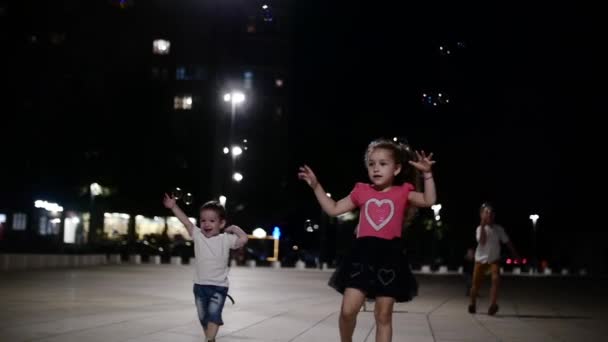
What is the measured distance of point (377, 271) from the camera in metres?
7.00

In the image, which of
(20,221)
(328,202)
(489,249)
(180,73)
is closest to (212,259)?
(328,202)

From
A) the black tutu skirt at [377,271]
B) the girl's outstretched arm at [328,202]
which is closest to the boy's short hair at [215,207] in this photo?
the girl's outstretched arm at [328,202]

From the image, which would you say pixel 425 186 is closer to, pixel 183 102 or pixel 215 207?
pixel 215 207

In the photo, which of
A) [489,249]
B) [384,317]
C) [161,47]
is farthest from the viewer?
[161,47]

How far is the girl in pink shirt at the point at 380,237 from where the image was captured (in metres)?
7.00

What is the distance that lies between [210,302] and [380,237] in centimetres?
248

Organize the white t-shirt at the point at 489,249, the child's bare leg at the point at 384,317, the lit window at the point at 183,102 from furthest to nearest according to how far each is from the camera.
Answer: the lit window at the point at 183,102 < the white t-shirt at the point at 489,249 < the child's bare leg at the point at 384,317

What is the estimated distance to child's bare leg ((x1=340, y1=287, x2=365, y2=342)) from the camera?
701 cm

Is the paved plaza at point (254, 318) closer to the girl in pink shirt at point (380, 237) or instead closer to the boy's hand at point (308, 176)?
the girl in pink shirt at point (380, 237)

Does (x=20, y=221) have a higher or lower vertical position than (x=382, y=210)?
higher

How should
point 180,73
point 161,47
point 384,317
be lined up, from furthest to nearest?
point 180,73
point 161,47
point 384,317

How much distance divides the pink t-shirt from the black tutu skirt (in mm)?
74

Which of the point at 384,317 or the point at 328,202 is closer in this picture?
the point at 384,317

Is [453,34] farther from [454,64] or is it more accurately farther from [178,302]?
[178,302]
